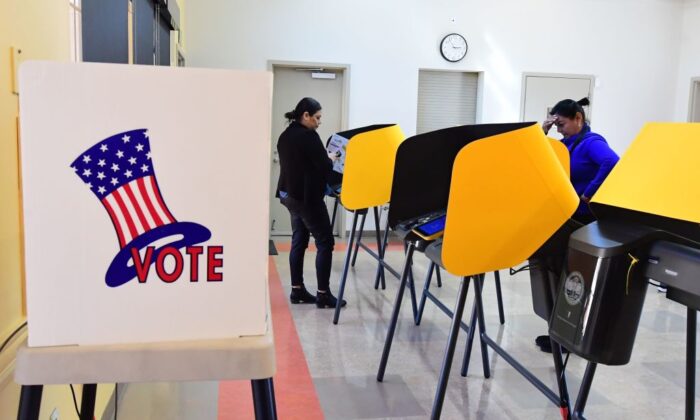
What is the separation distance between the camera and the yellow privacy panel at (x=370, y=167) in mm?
3373

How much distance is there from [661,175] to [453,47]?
223 inches

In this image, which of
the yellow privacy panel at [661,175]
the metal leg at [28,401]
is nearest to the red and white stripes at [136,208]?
the metal leg at [28,401]

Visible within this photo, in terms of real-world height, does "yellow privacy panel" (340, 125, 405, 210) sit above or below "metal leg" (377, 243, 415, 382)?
above

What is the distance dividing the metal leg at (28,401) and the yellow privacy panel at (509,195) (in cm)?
129

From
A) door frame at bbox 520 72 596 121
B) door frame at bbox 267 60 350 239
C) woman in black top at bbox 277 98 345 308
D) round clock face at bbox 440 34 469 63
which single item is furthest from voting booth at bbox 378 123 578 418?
door frame at bbox 520 72 596 121

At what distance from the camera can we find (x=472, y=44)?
6656 millimetres

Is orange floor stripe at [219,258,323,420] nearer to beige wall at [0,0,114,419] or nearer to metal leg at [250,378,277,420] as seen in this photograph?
beige wall at [0,0,114,419]

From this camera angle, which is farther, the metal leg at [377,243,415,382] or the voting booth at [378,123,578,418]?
the metal leg at [377,243,415,382]

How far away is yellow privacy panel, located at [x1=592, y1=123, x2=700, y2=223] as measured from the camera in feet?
4.06

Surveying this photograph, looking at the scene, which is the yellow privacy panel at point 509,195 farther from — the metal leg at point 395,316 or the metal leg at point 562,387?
the metal leg at point 395,316

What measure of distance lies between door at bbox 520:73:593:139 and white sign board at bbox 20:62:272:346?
21.5 ft

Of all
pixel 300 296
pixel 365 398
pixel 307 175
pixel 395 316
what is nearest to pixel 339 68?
pixel 307 175

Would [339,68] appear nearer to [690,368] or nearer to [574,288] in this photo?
[690,368]

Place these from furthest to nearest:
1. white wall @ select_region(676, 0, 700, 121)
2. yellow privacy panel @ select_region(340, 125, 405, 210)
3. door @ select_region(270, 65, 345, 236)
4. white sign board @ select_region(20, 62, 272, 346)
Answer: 1. white wall @ select_region(676, 0, 700, 121)
2. door @ select_region(270, 65, 345, 236)
3. yellow privacy panel @ select_region(340, 125, 405, 210)
4. white sign board @ select_region(20, 62, 272, 346)
